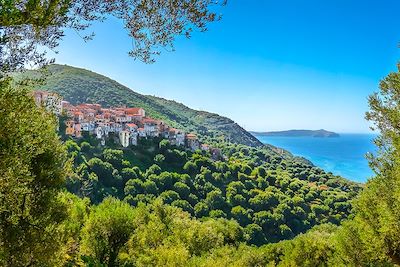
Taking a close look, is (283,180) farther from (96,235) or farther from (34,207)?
(34,207)

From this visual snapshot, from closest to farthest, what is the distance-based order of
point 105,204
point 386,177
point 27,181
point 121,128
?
point 27,181 < point 386,177 < point 105,204 < point 121,128

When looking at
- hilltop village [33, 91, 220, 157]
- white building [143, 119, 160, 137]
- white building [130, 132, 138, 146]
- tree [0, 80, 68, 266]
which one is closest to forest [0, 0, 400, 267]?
tree [0, 80, 68, 266]

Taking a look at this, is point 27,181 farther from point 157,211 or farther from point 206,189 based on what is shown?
point 206,189

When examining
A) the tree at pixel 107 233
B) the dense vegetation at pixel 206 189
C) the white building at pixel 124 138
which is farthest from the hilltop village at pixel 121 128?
the tree at pixel 107 233

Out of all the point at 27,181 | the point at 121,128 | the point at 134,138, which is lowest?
the point at 27,181

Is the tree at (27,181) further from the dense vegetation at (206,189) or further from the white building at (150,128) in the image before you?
the white building at (150,128)

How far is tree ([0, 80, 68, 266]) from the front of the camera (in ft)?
22.2

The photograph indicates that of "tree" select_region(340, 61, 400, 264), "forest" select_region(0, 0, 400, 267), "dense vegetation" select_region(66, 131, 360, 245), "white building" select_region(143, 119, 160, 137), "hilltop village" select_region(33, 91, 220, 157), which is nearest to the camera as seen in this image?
"forest" select_region(0, 0, 400, 267)

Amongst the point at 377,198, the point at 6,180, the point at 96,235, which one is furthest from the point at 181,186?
the point at 6,180

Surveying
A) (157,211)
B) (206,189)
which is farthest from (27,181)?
(206,189)

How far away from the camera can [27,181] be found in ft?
28.9

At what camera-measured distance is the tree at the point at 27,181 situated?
6758 mm

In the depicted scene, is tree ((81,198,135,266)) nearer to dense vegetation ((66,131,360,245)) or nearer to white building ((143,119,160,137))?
dense vegetation ((66,131,360,245))

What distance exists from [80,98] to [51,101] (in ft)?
539
